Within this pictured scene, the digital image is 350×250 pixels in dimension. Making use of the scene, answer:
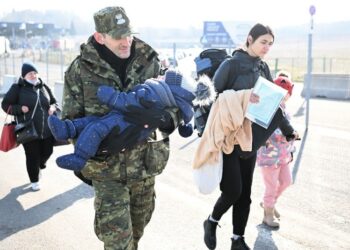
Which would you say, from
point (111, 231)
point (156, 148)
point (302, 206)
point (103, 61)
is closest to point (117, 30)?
point (103, 61)

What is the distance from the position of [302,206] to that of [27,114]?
358 centimetres

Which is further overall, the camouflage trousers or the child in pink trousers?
the child in pink trousers

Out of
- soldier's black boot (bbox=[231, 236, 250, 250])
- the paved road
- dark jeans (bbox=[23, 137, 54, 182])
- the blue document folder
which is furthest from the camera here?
dark jeans (bbox=[23, 137, 54, 182])

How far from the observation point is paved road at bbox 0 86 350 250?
4.34 metres

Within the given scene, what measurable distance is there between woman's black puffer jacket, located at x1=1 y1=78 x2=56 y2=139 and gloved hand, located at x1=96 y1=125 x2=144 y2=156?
3.34 meters

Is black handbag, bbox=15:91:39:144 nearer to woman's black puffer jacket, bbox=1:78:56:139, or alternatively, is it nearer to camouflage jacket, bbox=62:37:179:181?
woman's black puffer jacket, bbox=1:78:56:139

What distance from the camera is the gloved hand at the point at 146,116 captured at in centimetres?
270

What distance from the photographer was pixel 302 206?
5.22 meters

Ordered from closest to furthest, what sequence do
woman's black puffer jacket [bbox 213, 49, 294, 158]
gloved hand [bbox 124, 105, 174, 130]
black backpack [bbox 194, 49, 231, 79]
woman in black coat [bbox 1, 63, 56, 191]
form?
gloved hand [bbox 124, 105, 174, 130] < woman's black puffer jacket [bbox 213, 49, 294, 158] < black backpack [bbox 194, 49, 231, 79] < woman in black coat [bbox 1, 63, 56, 191]

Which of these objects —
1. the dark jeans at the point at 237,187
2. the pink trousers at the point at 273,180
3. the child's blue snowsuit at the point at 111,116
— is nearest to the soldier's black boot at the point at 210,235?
the dark jeans at the point at 237,187

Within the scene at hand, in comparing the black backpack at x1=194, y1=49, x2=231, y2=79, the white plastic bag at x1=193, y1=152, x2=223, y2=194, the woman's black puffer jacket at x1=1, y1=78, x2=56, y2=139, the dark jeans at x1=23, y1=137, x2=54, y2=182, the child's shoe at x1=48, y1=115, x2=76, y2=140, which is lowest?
the dark jeans at x1=23, y1=137, x2=54, y2=182

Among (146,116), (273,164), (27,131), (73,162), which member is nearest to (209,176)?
(273,164)

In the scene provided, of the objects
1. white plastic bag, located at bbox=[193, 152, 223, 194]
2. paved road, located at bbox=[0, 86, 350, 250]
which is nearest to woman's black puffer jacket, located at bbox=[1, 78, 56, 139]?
paved road, located at bbox=[0, 86, 350, 250]

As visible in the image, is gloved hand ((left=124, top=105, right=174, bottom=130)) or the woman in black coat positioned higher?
gloved hand ((left=124, top=105, right=174, bottom=130))
